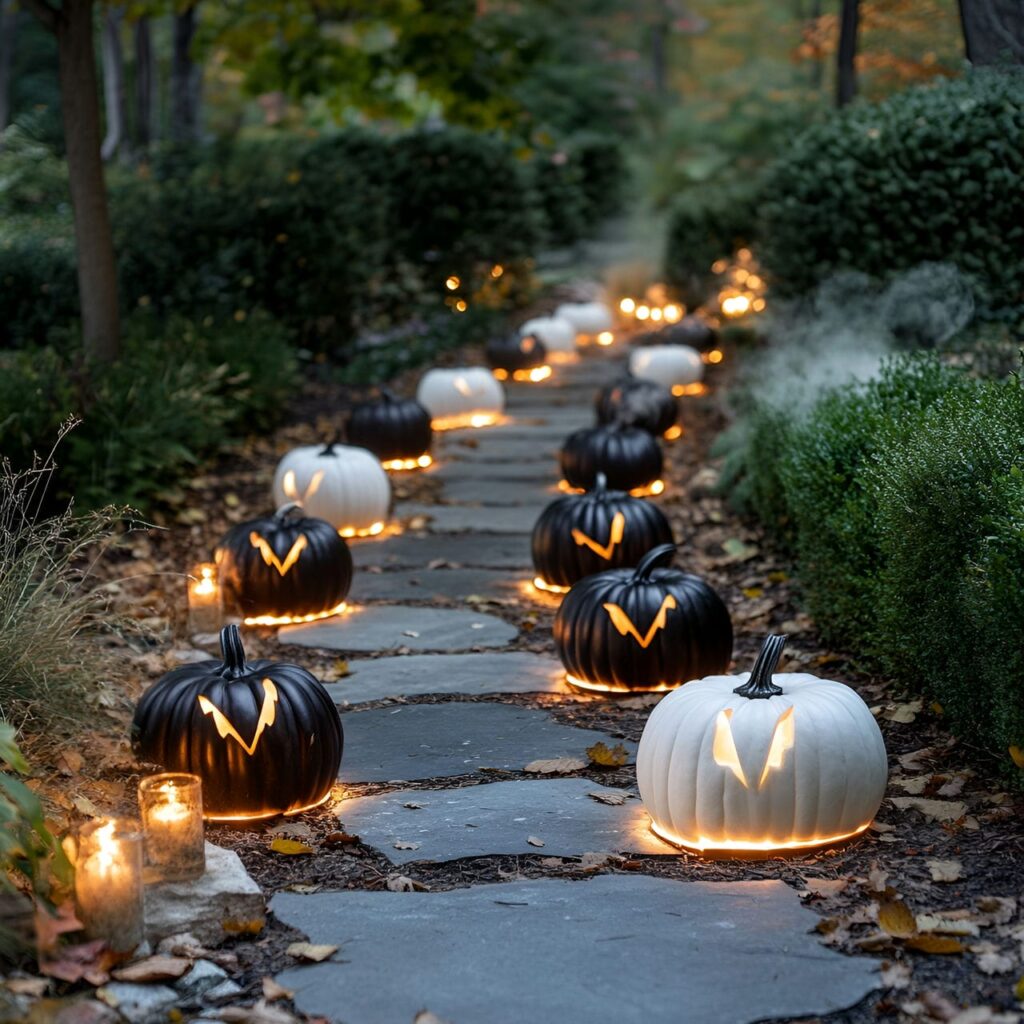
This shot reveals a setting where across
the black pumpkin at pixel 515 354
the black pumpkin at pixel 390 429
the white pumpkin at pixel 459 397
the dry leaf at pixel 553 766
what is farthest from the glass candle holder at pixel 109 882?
the black pumpkin at pixel 515 354

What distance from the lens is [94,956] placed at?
3.14m

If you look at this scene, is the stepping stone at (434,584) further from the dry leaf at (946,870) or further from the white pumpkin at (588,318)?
the white pumpkin at (588,318)

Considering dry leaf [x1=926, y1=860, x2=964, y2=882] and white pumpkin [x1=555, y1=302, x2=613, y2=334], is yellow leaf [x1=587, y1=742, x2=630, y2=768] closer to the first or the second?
dry leaf [x1=926, y1=860, x2=964, y2=882]

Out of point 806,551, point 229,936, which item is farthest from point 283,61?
point 229,936

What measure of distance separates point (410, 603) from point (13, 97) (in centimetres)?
2809

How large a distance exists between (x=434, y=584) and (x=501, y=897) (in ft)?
11.8

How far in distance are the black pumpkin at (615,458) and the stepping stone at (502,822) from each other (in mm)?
4132

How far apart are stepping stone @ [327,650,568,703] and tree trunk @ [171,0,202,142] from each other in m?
12.5

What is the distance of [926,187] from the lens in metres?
8.88

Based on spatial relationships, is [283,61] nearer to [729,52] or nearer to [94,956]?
[94,956]

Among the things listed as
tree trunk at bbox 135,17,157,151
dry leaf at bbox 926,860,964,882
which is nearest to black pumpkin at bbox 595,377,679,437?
dry leaf at bbox 926,860,964,882

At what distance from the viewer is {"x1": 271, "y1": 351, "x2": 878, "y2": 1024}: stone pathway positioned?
2990mm

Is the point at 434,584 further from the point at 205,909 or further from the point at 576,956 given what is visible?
the point at 576,956

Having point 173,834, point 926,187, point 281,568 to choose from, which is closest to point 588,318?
point 926,187
